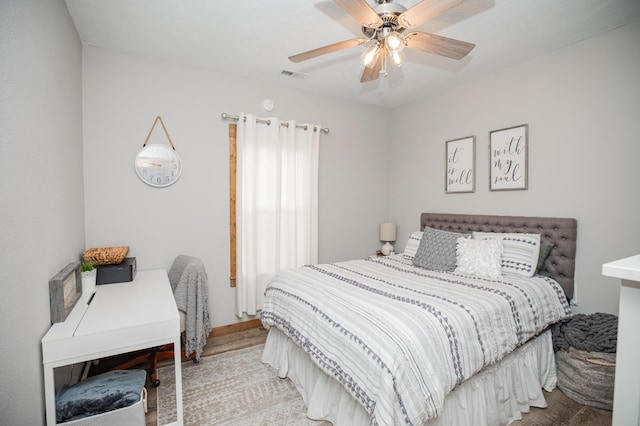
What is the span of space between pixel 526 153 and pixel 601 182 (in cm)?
61

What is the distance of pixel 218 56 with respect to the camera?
8.97 feet

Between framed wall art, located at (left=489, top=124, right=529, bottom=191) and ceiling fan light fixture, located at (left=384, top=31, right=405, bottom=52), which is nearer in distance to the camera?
ceiling fan light fixture, located at (left=384, top=31, right=405, bottom=52)

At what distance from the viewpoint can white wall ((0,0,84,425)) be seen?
42.4 inches

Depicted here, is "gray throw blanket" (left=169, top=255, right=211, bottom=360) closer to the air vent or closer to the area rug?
the area rug

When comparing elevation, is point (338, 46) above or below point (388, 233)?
above

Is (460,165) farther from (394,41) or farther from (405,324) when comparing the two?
(405,324)

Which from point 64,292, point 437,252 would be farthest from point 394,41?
point 64,292

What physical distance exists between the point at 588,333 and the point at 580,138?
1.55 meters

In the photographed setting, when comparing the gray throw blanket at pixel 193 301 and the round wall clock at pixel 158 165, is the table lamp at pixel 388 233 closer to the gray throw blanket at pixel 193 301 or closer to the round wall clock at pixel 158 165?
the gray throw blanket at pixel 193 301

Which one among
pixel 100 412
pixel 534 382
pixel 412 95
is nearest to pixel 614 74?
pixel 412 95

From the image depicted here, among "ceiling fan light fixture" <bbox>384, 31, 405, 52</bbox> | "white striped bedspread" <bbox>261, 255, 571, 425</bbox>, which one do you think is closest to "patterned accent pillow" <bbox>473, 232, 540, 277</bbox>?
"white striped bedspread" <bbox>261, 255, 571, 425</bbox>

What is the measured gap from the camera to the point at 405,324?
1.49 m

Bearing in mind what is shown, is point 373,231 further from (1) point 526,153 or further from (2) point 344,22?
(2) point 344,22

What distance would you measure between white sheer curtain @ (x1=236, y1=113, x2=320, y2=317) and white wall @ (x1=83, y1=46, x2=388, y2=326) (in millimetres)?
169
